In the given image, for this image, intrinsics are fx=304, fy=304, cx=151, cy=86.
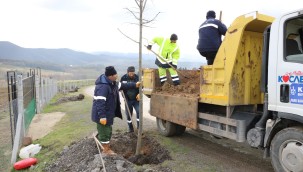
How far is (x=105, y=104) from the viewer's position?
6.16m

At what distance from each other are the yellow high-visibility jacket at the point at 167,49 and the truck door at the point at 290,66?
3879 mm

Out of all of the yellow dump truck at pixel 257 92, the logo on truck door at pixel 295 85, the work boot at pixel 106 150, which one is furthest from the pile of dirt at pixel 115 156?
the logo on truck door at pixel 295 85

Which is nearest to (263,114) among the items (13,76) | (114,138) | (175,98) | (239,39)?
(239,39)

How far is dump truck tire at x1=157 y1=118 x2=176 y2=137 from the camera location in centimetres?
738

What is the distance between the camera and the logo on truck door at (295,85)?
12.9 ft

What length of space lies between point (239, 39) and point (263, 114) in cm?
127

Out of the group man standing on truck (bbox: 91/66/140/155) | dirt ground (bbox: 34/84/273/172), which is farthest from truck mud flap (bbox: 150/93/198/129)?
man standing on truck (bbox: 91/66/140/155)

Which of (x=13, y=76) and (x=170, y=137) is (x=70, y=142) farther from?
(x=13, y=76)

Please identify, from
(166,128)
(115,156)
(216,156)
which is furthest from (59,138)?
(216,156)

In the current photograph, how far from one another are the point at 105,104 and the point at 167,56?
2.62 m

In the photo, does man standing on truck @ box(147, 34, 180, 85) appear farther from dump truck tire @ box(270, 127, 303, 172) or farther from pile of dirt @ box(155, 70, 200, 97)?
dump truck tire @ box(270, 127, 303, 172)

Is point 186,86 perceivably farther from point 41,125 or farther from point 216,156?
point 41,125

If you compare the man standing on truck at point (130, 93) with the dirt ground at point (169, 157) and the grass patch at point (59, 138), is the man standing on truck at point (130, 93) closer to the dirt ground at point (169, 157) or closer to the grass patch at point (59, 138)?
the dirt ground at point (169, 157)

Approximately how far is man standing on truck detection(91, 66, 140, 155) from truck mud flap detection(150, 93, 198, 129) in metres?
1.23
